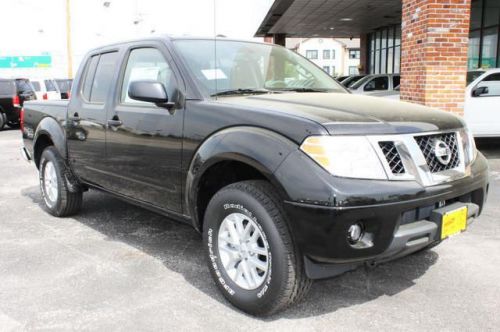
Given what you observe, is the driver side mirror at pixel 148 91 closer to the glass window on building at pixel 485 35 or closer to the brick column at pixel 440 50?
the brick column at pixel 440 50

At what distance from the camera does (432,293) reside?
3504 millimetres

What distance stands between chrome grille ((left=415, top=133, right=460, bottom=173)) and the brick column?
5211 millimetres

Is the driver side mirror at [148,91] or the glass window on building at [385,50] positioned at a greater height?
the glass window on building at [385,50]

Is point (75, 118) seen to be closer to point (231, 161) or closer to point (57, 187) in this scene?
point (57, 187)

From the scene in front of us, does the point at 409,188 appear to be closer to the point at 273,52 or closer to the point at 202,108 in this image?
the point at 202,108

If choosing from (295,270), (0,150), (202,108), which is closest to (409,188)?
(295,270)

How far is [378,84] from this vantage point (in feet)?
50.4

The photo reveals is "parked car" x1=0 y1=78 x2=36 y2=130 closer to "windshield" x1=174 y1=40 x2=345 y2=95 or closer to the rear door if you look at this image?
the rear door

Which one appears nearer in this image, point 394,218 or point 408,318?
point 394,218

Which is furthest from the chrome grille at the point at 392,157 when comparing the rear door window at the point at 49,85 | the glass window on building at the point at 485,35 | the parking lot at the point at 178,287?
the rear door window at the point at 49,85

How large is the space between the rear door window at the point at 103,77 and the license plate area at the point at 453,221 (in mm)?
3036

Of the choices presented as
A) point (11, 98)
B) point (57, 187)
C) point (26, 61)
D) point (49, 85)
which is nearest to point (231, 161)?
point (57, 187)

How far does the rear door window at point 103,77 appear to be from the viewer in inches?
183

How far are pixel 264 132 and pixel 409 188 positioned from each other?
86cm
